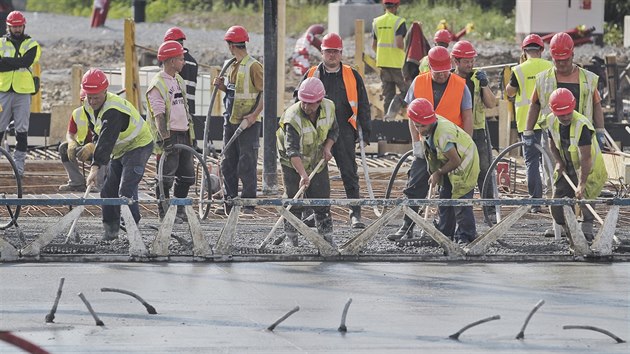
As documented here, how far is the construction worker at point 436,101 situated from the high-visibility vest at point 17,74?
516 cm

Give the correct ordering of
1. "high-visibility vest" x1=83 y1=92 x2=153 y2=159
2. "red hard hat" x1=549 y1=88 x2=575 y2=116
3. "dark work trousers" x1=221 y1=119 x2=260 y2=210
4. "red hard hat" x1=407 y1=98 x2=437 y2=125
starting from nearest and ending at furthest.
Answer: "red hard hat" x1=407 y1=98 x2=437 y2=125
"red hard hat" x1=549 y1=88 x2=575 y2=116
"high-visibility vest" x1=83 y1=92 x2=153 y2=159
"dark work trousers" x1=221 y1=119 x2=260 y2=210

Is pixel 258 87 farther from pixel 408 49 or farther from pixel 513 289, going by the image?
pixel 408 49

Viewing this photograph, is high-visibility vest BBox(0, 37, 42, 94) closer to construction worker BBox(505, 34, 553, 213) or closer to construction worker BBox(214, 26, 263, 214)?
construction worker BBox(214, 26, 263, 214)

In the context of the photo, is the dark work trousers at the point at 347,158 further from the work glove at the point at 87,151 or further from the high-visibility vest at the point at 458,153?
the work glove at the point at 87,151

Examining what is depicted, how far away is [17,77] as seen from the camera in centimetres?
1689

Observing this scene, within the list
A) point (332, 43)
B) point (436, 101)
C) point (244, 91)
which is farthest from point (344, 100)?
point (244, 91)

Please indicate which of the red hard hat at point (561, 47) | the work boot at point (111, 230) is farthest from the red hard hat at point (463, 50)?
the work boot at point (111, 230)

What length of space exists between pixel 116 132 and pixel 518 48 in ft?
77.1

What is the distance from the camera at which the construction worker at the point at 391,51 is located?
21562 mm

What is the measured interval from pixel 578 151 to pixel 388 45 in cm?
915

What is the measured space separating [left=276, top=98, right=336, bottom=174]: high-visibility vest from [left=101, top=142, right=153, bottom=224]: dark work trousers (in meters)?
1.26

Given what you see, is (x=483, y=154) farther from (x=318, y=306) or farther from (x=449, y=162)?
(x=318, y=306)

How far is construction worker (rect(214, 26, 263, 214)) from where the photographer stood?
15055mm

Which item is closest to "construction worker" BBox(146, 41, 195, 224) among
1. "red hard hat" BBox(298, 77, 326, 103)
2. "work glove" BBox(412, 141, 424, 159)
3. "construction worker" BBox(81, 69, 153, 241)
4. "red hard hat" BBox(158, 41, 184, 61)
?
"red hard hat" BBox(158, 41, 184, 61)
